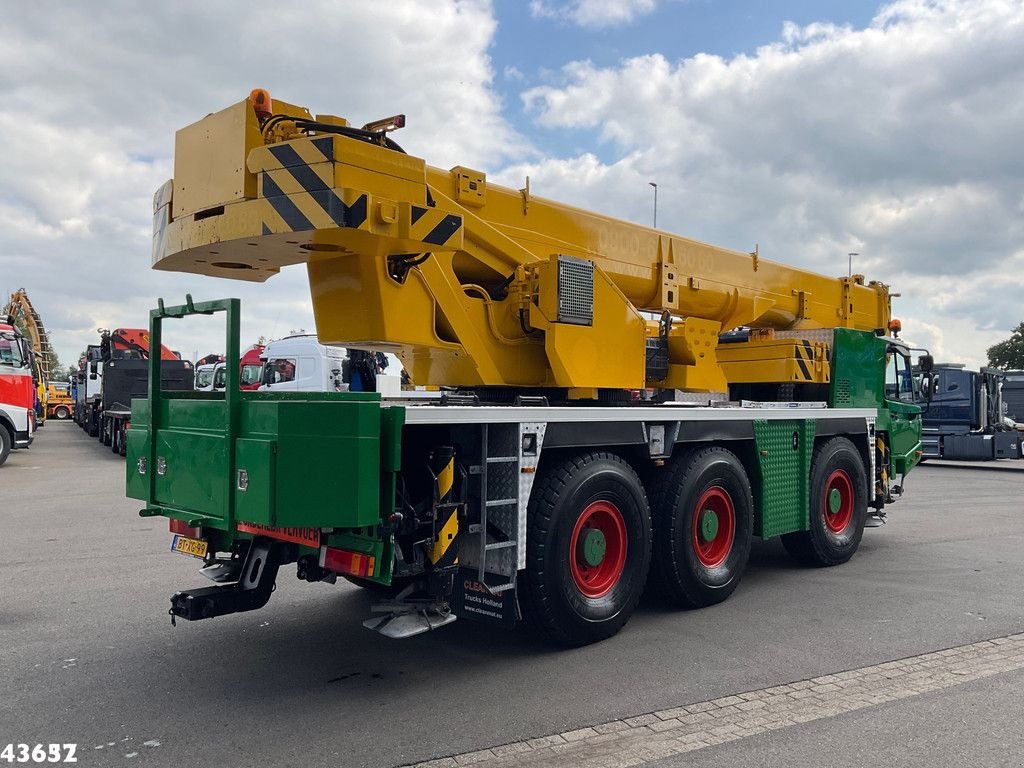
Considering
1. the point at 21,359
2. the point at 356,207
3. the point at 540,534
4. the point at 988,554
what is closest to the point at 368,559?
the point at 540,534

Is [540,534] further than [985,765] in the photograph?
Yes

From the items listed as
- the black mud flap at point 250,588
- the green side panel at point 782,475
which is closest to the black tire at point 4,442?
the black mud flap at point 250,588

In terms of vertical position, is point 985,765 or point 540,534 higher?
point 540,534

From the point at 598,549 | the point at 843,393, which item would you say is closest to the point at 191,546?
the point at 598,549

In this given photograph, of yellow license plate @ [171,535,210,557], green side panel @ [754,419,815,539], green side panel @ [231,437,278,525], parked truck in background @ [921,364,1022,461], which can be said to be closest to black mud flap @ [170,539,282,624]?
yellow license plate @ [171,535,210,557]

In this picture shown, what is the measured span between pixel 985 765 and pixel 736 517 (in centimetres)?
330

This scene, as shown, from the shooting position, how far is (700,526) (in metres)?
6.79

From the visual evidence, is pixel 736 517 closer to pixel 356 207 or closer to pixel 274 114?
pixel 356 207

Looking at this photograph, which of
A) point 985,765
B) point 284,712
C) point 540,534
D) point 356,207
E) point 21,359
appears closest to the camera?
point 985,765

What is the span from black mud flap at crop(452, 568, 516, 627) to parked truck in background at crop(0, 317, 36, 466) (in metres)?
16.6

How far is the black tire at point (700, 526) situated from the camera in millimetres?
6434

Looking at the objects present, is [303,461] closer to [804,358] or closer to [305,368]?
[804,358]

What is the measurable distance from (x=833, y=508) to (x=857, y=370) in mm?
1620

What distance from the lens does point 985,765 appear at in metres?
3.85
